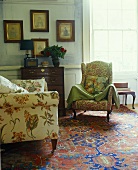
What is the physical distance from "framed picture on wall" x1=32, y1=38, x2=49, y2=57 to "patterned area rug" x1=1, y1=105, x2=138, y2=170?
176cm

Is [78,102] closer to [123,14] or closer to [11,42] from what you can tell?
[11,42]

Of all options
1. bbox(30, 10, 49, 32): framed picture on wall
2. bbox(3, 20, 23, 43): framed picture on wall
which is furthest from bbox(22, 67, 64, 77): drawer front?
bbox(30, 10, 49, 32): framed picture on wall

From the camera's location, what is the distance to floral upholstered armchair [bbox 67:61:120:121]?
411cm

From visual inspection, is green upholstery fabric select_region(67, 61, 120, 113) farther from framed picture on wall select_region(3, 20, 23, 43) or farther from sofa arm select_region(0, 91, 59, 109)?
sofa arm select_region(0, 91, 59, 109)

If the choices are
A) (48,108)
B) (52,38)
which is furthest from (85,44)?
(48,108)

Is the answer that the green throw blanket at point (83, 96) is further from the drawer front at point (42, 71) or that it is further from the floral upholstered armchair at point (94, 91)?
the drawer front at point (42, 71)

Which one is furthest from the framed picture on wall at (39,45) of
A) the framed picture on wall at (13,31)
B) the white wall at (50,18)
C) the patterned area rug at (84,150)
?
the patterned area rug at (84,150)

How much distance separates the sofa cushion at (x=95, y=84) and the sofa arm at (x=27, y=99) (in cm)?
199

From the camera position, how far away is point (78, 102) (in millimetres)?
4227

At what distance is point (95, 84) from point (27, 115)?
7.27 feet

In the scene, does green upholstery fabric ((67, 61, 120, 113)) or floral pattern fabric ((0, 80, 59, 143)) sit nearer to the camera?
floral pattern fabric ((0, 80, 59, 143))

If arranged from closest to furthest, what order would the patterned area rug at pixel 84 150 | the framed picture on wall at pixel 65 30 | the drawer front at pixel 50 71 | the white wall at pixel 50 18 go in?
the patterned area rug at pixel 84 150
the drawer front at pixel 50 71
the white wall at pixel 50 18
the framed picture on wall at pixel 65 30

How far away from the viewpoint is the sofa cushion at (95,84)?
178 inches

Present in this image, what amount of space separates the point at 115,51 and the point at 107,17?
2.57 feet
